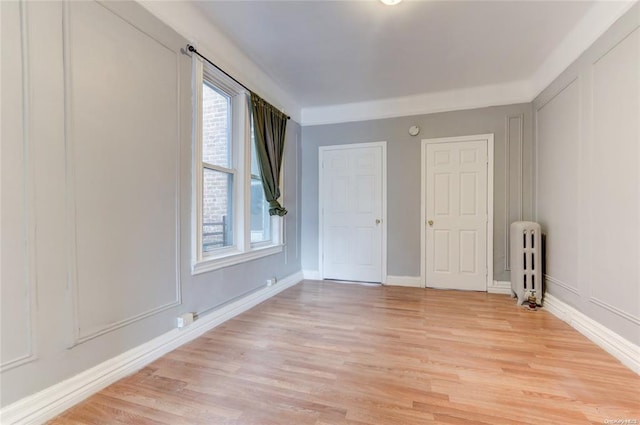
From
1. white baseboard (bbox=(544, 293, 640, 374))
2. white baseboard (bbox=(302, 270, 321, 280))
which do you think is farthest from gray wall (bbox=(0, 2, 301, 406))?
white baseboard (bbox=(544, 293, 640, 374))

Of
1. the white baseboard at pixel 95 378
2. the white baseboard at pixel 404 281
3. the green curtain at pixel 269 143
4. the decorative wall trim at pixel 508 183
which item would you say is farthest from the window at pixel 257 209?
the decorative wall trim at pixel 508 183

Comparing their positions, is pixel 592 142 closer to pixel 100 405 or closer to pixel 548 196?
pixel 548 196

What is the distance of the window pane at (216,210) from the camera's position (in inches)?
113

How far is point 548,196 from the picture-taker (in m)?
3.42

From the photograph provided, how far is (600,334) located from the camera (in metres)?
2.37

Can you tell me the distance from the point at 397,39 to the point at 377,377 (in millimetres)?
2845

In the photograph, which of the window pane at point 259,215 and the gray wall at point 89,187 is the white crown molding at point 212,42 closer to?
the gray wall at point 89,187

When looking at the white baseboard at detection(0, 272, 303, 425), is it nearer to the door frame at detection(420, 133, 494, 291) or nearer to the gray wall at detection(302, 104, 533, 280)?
the gray wall at detection(302, 104, 533, 280)

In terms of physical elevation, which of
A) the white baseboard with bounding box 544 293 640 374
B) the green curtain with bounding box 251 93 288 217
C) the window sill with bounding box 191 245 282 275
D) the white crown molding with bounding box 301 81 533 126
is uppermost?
the white crown molding with bounding box 301 81 533 126

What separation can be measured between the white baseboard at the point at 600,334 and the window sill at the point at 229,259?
3143 mm

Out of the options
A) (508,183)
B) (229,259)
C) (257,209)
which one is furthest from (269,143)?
(508,183)

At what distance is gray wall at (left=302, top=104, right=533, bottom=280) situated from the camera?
3.93 m

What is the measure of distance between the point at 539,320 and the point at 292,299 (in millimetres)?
2567

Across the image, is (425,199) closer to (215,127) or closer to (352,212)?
(352,212)
